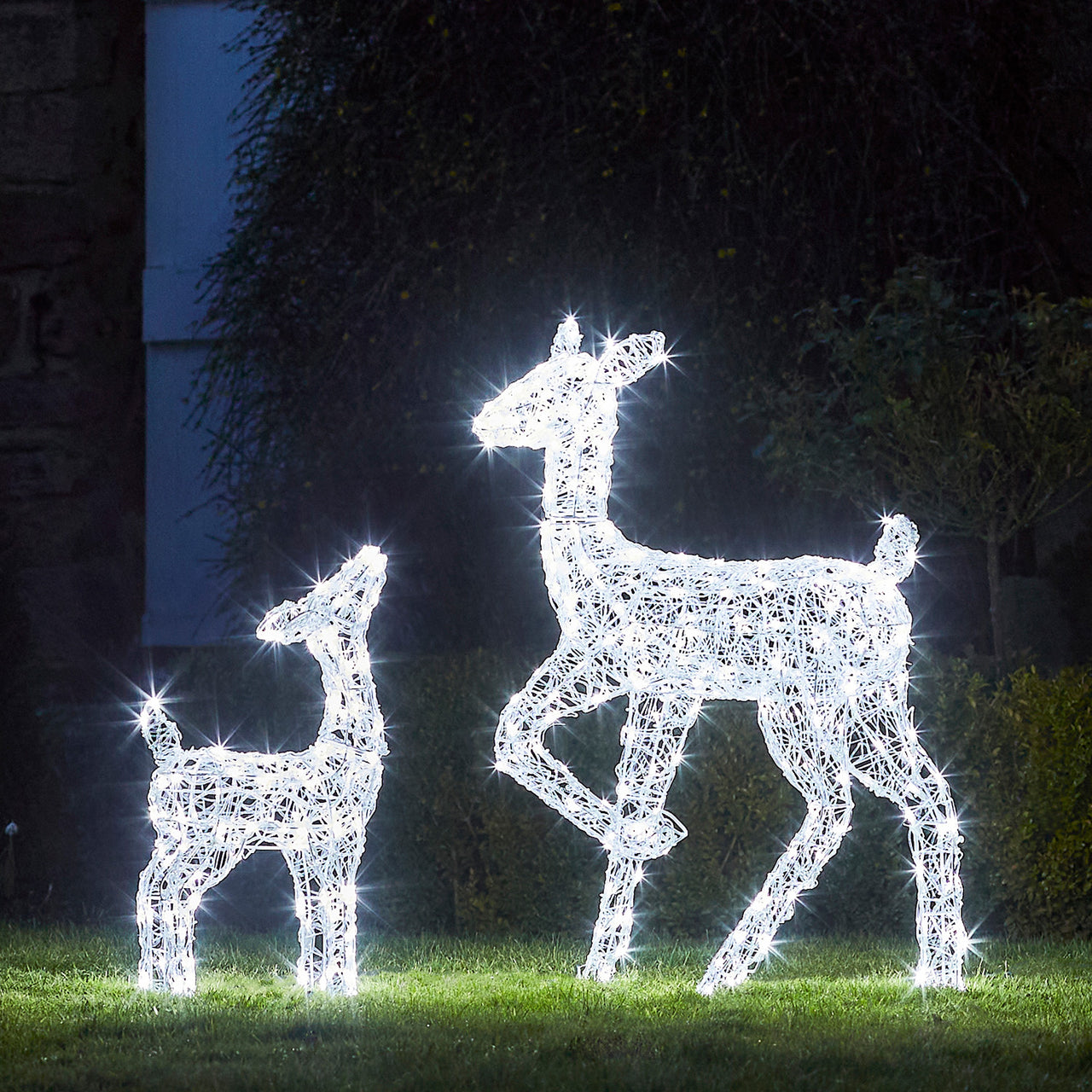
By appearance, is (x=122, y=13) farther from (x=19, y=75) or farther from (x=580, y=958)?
(x=580, y=958)

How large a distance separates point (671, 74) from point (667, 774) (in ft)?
14.9

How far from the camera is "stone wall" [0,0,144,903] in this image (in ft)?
32.5

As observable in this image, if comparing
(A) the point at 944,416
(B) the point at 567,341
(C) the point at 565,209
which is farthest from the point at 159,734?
(C) the point at 565,209

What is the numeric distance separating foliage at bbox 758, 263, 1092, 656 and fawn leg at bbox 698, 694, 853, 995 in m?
2.30

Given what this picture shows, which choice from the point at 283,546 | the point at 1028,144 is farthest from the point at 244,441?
the point at 1028,144

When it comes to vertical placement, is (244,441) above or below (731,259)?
below

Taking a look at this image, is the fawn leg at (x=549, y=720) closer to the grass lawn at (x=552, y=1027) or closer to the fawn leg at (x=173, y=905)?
the grass lawn at (x=552, y=1027)

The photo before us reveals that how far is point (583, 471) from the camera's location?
199 inches

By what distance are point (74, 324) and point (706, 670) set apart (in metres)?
6.65

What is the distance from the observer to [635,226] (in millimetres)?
8195

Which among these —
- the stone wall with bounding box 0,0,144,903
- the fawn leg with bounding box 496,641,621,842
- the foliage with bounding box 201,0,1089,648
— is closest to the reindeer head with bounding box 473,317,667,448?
the fawn leg with bounding box 496,641,621,842

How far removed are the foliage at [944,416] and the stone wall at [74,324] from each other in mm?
4834

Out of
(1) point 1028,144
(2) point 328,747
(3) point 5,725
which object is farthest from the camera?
(1) point 1028,144

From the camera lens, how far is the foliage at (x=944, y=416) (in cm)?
673
